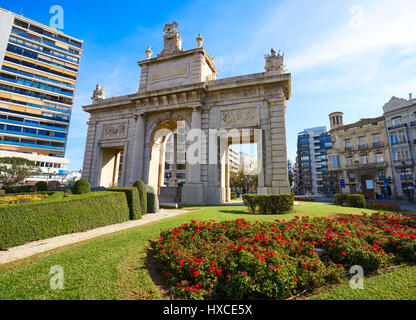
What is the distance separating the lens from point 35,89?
165 ft

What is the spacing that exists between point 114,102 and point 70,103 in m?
43.9

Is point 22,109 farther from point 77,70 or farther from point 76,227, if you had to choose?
point 76,227

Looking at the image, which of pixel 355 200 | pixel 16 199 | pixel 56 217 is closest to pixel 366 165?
pixel 355 200

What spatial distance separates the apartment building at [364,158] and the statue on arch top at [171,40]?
37.8 meters

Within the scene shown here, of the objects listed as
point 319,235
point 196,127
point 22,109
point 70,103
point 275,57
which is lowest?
point 319,235

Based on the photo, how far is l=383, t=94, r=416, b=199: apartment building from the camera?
3303 cm

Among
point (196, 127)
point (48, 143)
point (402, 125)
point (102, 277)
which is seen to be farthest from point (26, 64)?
point (402, 125)

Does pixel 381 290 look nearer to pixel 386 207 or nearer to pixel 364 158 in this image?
pixel 386 207

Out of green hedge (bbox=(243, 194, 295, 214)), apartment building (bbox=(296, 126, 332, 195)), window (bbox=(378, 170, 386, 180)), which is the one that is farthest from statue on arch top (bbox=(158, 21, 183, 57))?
apartment building (bbox=(296, 126, 332, 195))

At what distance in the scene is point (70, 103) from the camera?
5556cm

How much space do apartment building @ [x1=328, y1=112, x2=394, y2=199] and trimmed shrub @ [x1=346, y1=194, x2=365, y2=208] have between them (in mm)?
26333

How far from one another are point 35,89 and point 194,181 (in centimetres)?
5671
